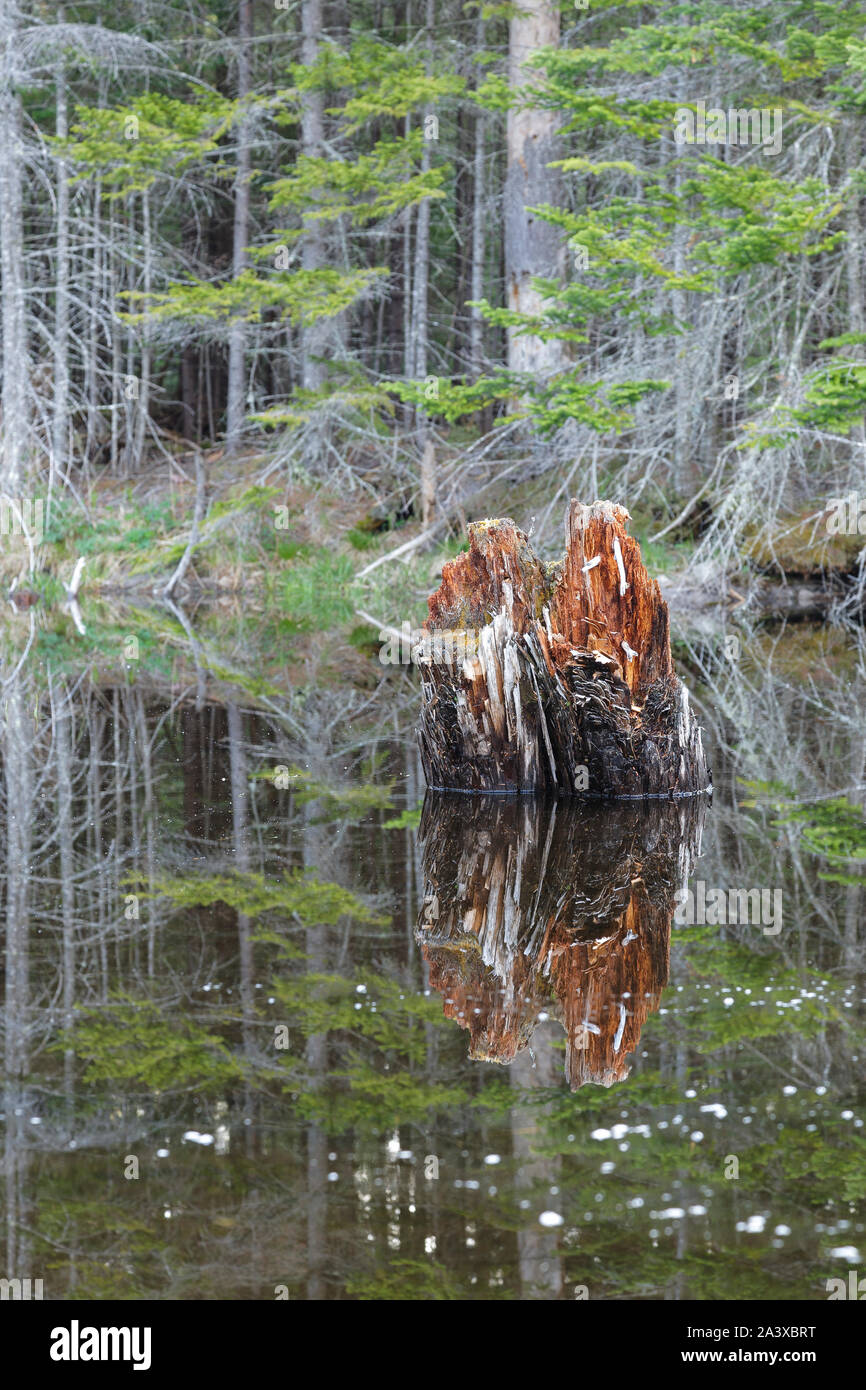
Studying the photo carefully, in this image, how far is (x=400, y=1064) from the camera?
146 inches

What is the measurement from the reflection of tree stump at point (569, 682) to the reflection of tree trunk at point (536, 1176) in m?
3.19

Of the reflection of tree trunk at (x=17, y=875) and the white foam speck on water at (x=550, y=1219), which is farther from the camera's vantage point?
the reflection of tree trunk at (x=17, y=875)

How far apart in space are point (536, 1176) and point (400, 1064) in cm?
70

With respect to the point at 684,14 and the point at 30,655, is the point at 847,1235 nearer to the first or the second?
the point at 30,655

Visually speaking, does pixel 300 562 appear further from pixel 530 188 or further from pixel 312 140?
pixel 312 140

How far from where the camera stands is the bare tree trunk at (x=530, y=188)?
17.2 meters

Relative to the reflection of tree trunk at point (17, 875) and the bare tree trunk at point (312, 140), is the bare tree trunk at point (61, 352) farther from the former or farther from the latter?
the reflection of tree trunk at point (17, 875)

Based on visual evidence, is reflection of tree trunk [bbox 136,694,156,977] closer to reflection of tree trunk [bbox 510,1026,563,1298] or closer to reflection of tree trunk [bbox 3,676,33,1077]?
reflection of tree trunk [bbox 3,676,33,1077]

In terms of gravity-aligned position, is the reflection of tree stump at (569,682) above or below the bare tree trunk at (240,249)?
below

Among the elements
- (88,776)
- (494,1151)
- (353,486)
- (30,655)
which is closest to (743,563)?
(353,486)

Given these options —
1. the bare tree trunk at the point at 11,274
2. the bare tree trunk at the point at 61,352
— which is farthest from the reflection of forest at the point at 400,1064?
the bare tree trunk at the point at 61,352

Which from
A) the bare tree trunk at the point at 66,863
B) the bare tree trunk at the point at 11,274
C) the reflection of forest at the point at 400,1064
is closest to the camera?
the reflection of forest at the point at 400,1064

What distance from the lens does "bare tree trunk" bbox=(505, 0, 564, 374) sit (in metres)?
17.2

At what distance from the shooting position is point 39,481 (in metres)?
18.0
